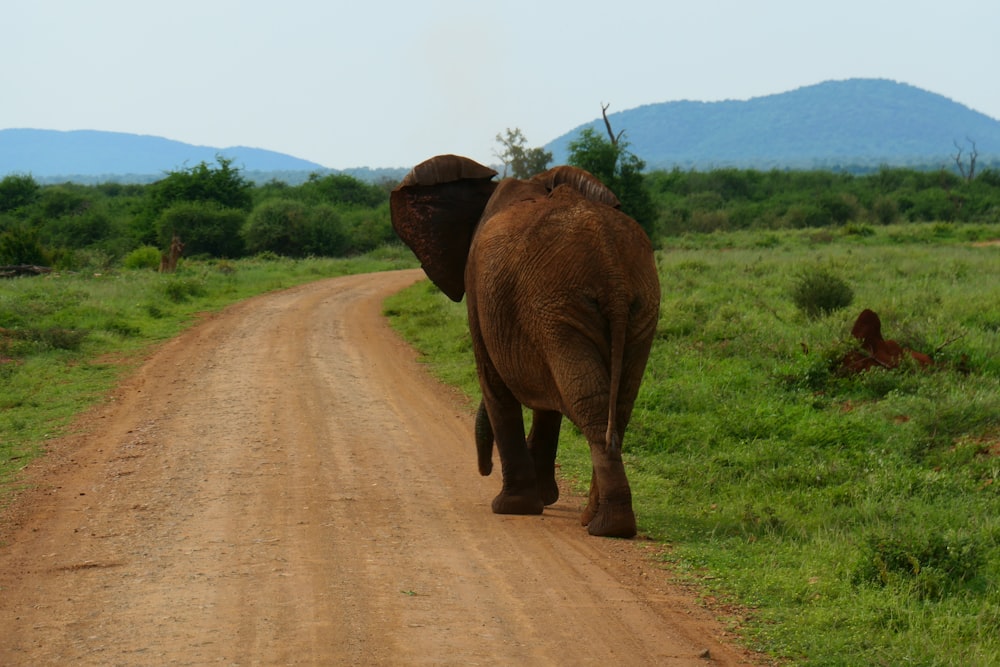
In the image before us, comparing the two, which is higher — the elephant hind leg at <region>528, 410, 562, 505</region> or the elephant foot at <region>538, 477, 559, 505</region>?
the elephant hind leg at <region>528, 410, 562, 505</region>

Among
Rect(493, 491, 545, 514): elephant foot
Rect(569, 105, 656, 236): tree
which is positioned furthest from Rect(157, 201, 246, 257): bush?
Rect(493, 491, 545, 514): elephant foot

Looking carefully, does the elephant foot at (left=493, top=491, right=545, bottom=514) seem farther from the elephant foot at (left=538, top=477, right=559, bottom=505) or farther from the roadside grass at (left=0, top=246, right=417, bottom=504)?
the roadside grass at (left=0, top=246, right=417, bottom=504)

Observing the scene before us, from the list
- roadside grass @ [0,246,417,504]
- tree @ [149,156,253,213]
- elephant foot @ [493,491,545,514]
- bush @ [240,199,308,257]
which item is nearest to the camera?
elephant foot @ [493,491,545,514]

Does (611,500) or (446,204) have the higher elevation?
(446,204)

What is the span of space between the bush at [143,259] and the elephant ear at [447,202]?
26.6 m

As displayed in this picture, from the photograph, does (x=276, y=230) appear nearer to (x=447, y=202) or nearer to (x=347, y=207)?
(x=347, y=207)

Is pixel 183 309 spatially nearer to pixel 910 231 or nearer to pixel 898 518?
pixel 898 518

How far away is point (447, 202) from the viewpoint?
7.89 m

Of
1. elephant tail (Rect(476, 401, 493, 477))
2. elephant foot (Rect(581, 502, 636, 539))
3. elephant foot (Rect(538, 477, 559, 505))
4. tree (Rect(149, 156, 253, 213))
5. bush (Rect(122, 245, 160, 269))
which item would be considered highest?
tree (Rect(149, 156, 253, 213))

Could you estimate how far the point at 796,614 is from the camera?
5.30m

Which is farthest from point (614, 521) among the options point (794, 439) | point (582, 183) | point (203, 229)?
point (203, 229)

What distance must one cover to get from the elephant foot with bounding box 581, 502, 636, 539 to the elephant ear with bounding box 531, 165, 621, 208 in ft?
6.01

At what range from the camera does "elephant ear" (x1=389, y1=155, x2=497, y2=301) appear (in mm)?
7855

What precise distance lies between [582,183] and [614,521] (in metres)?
2.08
